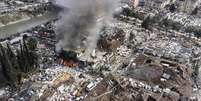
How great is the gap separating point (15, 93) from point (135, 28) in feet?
73.7

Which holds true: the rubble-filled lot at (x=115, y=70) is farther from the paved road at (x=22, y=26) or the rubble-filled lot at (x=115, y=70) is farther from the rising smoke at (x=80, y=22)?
the paved road at (x=22, y=26)

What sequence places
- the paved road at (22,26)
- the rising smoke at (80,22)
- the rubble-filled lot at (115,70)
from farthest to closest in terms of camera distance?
the paved road at (22,26), the rising smoke at (80,22), the rubble-filled lot at (115,70)

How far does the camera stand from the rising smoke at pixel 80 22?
3133cm

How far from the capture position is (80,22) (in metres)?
31.8

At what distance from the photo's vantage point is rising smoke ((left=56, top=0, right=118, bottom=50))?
31.3 metres

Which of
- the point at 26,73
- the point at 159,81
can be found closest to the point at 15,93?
the point at 26,73

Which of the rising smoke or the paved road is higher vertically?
the rising smoke

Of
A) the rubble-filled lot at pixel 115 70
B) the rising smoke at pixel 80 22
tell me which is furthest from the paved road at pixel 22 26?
the rising smoke at pixel 80 22

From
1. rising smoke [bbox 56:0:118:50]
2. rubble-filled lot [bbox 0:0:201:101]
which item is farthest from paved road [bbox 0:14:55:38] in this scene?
rising smoke [bbox 56:0:118:50]

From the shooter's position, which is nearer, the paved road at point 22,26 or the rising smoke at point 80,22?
the rising smoke at point 80,22

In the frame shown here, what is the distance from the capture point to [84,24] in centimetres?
3180

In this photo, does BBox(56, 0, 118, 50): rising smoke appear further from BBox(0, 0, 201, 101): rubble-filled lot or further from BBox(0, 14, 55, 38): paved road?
BBox(0, 14, 55, 38): paved road

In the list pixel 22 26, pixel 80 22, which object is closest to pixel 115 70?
pixel 80 22

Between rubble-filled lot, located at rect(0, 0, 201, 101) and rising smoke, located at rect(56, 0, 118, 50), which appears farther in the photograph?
rising smoke, located at rect(56, 0, 118, 50)
